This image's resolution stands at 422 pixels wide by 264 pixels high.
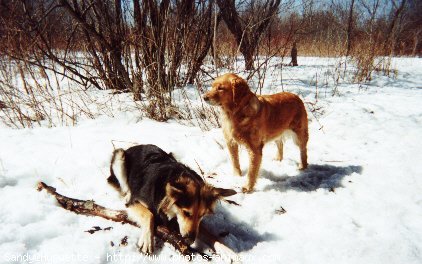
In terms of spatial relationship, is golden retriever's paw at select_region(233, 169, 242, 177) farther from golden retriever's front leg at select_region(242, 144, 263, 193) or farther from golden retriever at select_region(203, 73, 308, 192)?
golden retriever's front leg at select_region(242, 144, 263, 193)

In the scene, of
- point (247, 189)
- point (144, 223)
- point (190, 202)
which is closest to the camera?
point (190, 202)

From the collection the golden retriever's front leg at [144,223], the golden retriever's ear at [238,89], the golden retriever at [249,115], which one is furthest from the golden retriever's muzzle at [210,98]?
the golden retriever's front leg at [144,223]

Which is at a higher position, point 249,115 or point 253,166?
point 249,115

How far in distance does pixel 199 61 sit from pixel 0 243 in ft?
14.4

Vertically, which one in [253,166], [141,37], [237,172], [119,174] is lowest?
[237,172]

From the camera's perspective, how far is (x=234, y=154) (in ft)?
11.0

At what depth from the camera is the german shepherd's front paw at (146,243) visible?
6.77ft

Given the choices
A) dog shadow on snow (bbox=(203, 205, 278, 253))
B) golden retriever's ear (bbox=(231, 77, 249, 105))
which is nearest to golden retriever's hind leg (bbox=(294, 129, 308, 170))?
→ golden retriever's ear (bbox=(231, 77, 249, 105))

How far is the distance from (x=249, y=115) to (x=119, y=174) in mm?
1396

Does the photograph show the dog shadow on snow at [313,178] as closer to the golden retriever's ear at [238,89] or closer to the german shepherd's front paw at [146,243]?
the golden retriever's ear at [238,89]

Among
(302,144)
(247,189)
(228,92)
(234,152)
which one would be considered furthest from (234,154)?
(302,144)

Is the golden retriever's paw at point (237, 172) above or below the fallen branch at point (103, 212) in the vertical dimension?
below

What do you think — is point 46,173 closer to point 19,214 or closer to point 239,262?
point 19,214

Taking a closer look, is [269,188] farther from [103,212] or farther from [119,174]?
[103,212]
